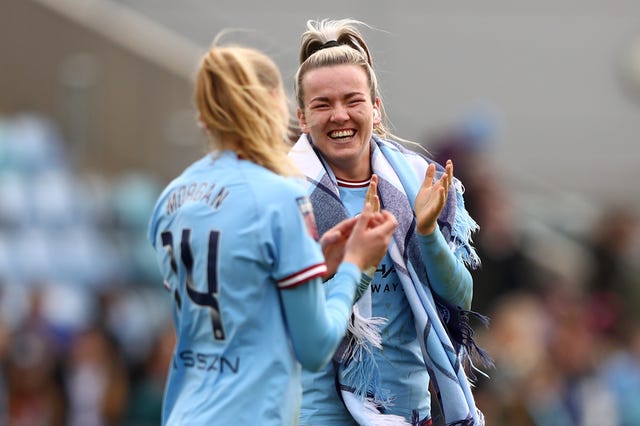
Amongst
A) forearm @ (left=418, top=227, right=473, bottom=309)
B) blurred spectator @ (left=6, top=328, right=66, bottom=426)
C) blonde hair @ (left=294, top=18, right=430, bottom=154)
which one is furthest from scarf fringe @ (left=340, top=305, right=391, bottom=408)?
blurred spectator @ (left=6, top=328, right=66, bottom=426)

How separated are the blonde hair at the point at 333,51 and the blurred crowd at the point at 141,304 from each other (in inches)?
183

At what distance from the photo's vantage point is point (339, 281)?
16.1ft

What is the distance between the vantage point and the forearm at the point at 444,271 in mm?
5398

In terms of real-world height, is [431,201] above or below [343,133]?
below

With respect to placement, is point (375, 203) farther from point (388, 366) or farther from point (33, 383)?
point (33, 383)

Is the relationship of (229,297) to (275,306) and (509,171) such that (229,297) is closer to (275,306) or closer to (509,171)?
(275,306)

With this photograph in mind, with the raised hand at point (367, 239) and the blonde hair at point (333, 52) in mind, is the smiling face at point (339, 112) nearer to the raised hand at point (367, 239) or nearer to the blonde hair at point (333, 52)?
the blonde hair at point (333, 52)

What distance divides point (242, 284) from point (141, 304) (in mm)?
9218

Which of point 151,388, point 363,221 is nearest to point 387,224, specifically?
point 363,221

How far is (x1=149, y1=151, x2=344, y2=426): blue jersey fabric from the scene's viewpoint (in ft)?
15.3

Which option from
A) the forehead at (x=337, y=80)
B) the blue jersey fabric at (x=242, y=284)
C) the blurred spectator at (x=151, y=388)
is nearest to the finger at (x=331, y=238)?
the blue jersey fabric at (x=242, y=284)

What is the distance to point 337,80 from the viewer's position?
18.0 ft

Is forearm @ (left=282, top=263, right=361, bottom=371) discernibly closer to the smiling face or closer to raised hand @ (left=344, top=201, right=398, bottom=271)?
raised hand @ (left=344, top=201, right=398, bottom=271)

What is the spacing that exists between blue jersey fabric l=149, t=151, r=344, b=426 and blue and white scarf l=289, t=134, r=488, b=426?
66 cm
